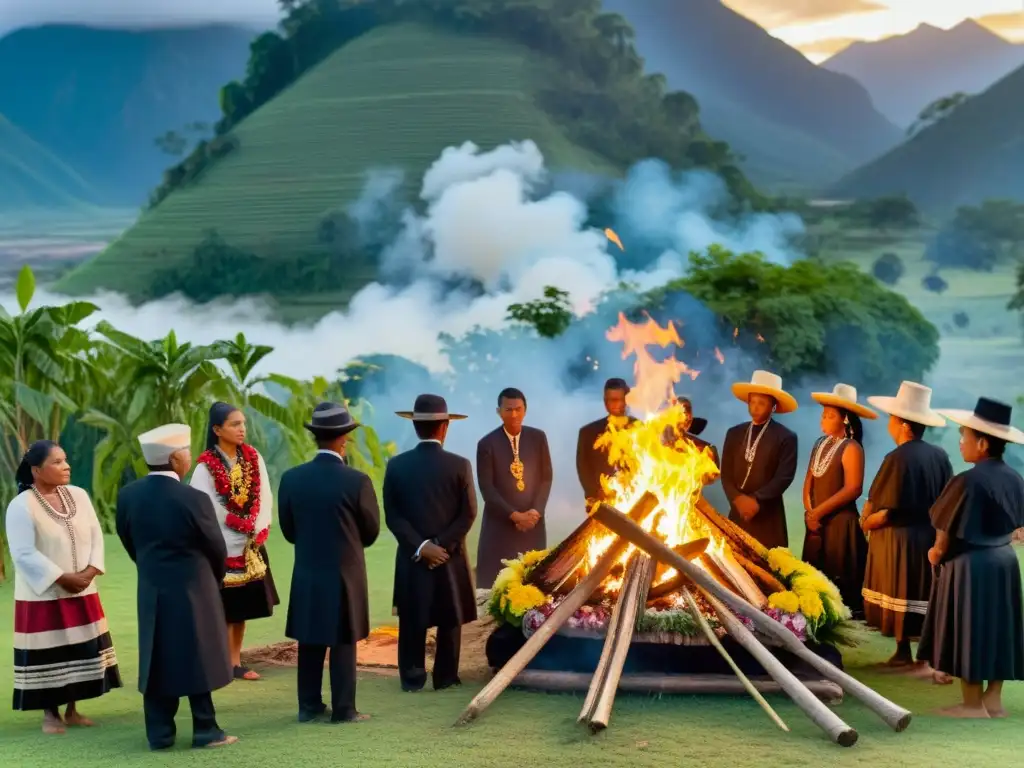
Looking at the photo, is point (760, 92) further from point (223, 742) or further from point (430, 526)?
point (223, 742)

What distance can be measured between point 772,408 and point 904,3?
47.7ft

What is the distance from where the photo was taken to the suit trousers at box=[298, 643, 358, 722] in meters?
6.90

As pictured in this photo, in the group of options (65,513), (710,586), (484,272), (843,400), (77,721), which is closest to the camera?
(65,513)

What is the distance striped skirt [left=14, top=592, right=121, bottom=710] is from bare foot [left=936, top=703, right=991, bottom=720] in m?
4.48

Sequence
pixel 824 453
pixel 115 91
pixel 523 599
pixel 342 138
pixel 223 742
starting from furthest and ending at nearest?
pixel 115 91 < pixel 342 138 < pixel 824 453 < pixel 523 599 < pixel 223 742

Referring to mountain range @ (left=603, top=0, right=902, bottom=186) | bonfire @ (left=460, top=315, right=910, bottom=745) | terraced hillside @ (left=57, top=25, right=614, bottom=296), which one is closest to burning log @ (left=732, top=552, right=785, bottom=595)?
bonfire @ (left=460, top=315, right=910, bottom=745)

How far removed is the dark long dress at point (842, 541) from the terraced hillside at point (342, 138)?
513 inches

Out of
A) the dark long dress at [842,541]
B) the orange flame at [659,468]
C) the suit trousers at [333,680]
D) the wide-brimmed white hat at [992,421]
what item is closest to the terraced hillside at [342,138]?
the orange flame at [659,468]

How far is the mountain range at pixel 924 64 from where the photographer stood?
21.3 meters

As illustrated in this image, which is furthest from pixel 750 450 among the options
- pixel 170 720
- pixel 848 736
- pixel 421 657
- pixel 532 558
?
pixel 170 720

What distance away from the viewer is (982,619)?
7.09m

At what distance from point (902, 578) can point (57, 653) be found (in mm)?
4958

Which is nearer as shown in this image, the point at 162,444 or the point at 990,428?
the point at 162,444

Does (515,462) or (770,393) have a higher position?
(770,393)
